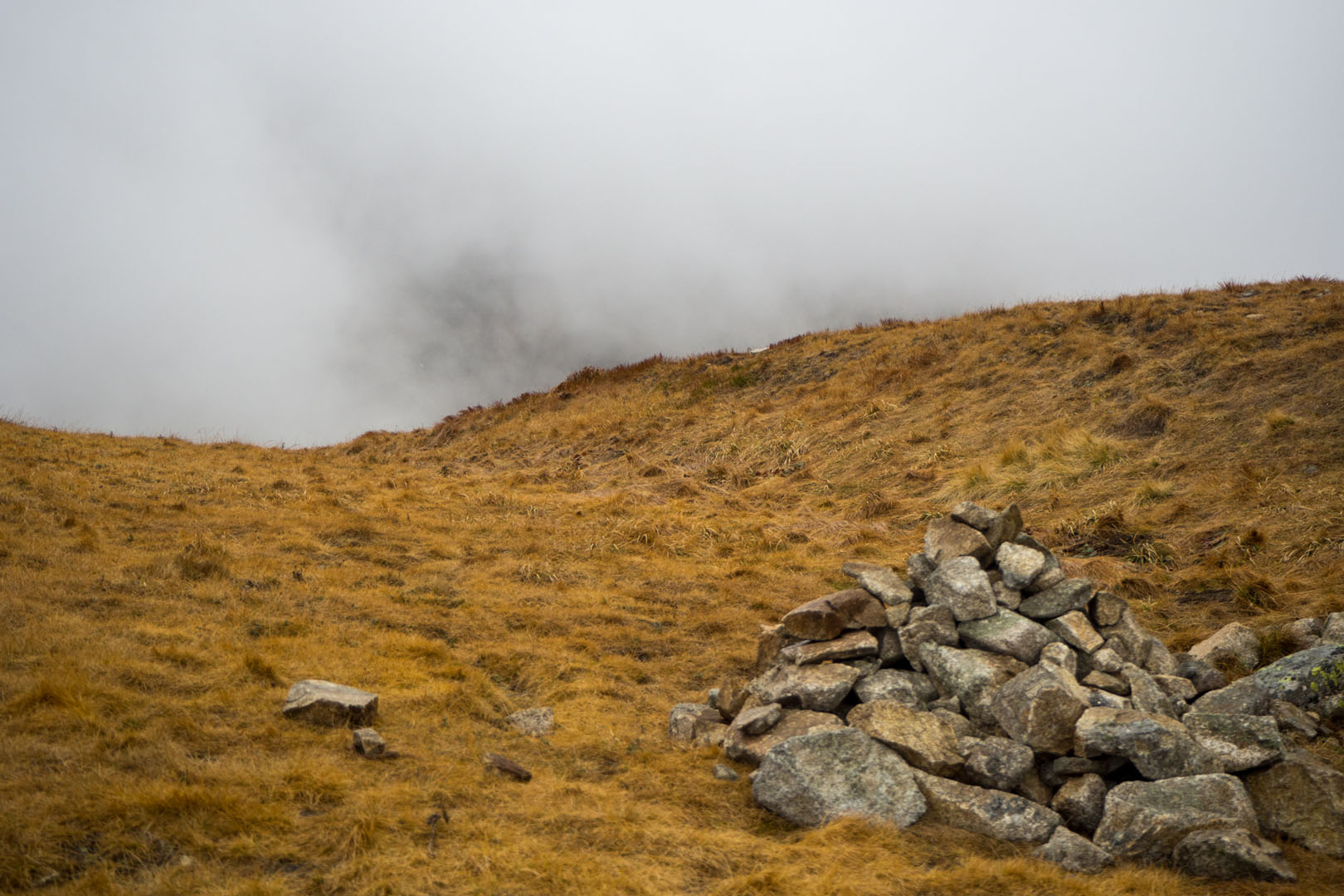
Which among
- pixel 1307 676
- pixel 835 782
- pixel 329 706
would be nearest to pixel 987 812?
pixel 835 782

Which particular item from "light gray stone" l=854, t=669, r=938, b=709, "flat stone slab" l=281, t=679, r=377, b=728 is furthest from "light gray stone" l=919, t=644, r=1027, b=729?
"flat stone slab" l=281, t=679, r=377, b=728

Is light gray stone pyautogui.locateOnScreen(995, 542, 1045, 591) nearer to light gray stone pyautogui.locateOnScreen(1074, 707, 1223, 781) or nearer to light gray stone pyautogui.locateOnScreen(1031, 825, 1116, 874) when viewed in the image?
light gray stone pyautogui.locateOnScreen(1074, 707, 1223, 781)

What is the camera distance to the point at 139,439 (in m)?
21.6

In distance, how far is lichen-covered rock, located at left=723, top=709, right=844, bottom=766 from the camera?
7.17 metres

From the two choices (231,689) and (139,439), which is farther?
(139,439)

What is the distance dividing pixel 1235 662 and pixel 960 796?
169 inches

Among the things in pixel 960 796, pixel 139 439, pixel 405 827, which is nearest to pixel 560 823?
pixel 405 827

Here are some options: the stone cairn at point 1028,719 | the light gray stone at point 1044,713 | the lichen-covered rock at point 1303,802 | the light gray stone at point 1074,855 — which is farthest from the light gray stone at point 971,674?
the lichen-covered rock at point 1303,802

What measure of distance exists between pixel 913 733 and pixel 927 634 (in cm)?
139

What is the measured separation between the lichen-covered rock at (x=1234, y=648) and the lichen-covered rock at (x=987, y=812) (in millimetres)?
3637

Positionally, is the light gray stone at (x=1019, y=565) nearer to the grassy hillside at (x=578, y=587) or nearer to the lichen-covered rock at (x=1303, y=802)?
the grassy hillside at (x=578, y=587)

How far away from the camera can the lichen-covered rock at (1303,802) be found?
19.8 feet

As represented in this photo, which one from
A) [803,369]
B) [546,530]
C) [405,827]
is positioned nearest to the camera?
[405,827]

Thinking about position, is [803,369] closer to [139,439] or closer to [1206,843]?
[139,439]
